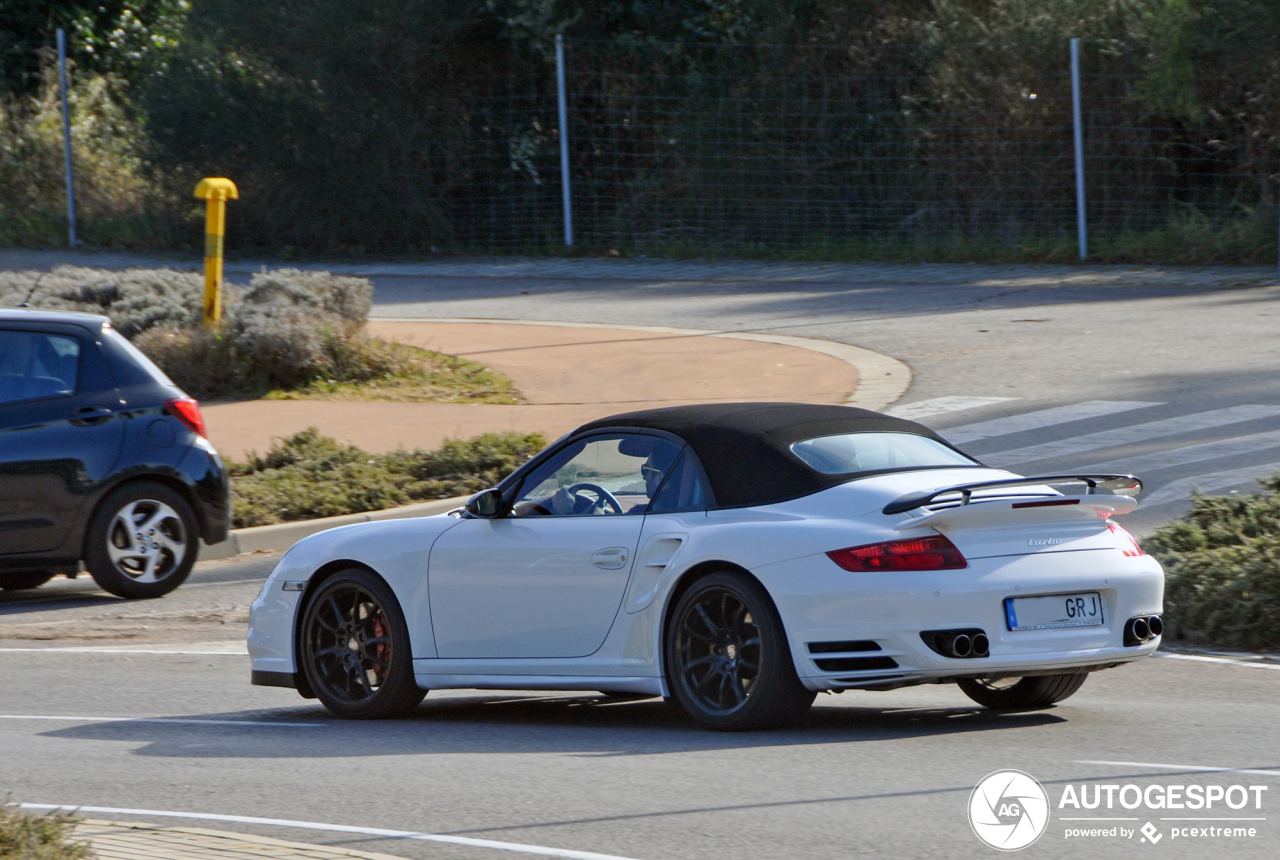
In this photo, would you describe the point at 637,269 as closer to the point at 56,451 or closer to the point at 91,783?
the point at 56,451

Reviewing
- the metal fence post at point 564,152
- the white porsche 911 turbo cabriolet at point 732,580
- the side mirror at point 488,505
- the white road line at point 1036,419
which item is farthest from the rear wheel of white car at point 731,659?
the metal fence post at point 564,152

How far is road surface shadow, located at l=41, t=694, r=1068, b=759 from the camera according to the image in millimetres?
7137

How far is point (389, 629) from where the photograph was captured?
315 inches

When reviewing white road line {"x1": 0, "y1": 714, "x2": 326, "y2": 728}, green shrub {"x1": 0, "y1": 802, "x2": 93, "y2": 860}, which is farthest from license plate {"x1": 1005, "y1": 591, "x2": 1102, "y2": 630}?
green shrub {"x1": 0, "y1": 802, "x2": 93, "y2": 860}

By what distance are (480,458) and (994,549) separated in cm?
728

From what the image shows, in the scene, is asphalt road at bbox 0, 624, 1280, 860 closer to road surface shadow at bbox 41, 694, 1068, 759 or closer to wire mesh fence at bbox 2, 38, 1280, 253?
road surface shadow at bbox 41, 694, 1068, 759

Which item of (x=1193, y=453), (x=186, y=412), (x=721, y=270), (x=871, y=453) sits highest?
(x=721, y=270)

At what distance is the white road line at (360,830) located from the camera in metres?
5.39

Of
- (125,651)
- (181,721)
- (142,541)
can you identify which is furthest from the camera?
(142,541)

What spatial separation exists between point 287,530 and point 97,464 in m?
1.86

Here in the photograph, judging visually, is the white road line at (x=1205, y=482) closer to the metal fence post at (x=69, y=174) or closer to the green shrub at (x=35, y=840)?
the green shrub at (x=35, y=840)

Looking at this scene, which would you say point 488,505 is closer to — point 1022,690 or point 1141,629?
point 1022,690

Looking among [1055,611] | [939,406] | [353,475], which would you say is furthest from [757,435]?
[939,406]

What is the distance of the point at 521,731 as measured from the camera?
25.5 feet
